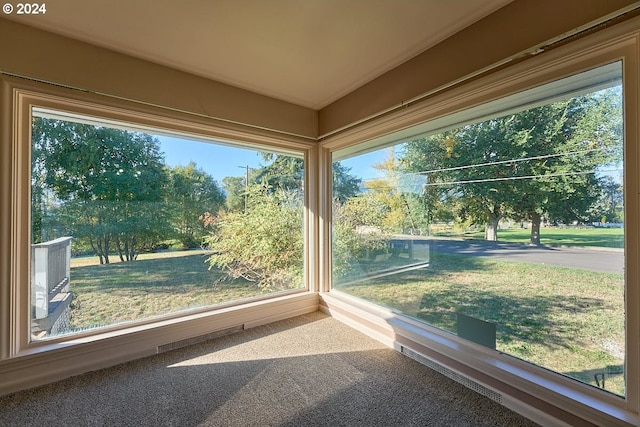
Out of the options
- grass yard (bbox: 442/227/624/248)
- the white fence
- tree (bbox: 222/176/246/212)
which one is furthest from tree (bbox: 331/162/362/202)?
the white fence

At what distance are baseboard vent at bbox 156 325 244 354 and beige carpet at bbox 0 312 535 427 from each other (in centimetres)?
7

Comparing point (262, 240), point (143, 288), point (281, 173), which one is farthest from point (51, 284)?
point (281, 173)

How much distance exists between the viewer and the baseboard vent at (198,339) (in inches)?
86.7

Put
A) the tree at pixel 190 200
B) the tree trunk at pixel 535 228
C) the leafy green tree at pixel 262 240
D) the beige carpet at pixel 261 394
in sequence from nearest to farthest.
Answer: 1. the beige carpet at pixel 261 394
2. the tree trunk at pixel 535 228
3. the tree at pixel 190 200
4. the leafy green tree at pixel 262 240

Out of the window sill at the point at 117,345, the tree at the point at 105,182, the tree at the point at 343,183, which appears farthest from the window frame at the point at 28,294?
the tree at the point at 343,183

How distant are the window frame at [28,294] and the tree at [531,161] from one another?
199 centimetres

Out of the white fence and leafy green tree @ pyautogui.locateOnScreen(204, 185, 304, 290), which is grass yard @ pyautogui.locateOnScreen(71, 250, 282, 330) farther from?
leafy green tree @ pyautogui.locateOnScreen(204, 185, 304, 290)

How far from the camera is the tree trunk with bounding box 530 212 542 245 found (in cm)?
160

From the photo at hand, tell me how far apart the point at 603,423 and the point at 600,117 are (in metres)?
1.54

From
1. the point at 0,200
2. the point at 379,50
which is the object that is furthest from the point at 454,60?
the point at 0,200

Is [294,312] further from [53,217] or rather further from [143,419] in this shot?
[53,217]

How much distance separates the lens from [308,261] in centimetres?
318

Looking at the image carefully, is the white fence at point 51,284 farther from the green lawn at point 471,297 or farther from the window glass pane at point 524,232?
the window glass pane at point 524,232

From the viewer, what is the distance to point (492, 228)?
1813 millimetres
